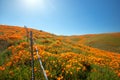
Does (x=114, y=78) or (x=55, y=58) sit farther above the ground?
(x=55, y=58)

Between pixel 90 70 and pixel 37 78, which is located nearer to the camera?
Answer: pixel 37 78

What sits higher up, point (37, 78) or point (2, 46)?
point (2, 46)

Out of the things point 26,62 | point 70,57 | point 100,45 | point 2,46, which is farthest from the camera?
point 100,45

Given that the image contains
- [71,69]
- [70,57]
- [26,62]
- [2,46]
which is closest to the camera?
[71,69]

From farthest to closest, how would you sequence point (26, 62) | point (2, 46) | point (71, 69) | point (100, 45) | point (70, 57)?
point (100, 45), point (2, 46), point (70, 57), point (26, 62), point (71, 69)

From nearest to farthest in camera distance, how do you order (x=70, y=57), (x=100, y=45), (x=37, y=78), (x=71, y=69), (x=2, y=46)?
(x=37, y=78) → (x=71, y=69) → (x=70, y=57) → (x=2, y=46) → (x=100, y=45)

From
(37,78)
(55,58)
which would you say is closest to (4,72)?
(37,78)

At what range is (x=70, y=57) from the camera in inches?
509

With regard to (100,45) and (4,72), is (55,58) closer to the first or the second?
(4,72)

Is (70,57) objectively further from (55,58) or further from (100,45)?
(100,45)

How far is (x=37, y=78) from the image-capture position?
9.69 meters

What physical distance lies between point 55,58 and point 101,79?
3.85 meters

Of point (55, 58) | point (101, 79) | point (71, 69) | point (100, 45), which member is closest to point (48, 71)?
point (71, 69)

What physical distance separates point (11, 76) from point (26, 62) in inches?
73.8
